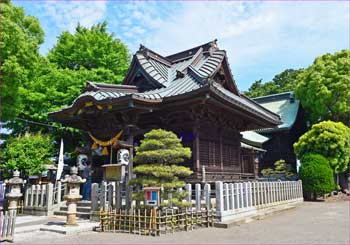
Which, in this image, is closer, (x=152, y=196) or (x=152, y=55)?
(x=152, y=196)

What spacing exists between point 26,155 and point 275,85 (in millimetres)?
46660

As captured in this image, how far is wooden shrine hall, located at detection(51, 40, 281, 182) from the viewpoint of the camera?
12938mm

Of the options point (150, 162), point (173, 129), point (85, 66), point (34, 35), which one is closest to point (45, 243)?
point (150, 162)

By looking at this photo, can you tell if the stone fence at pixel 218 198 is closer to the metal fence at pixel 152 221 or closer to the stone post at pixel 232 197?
the stone post at pixel 232 197

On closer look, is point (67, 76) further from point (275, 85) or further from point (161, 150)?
point (275, 85)

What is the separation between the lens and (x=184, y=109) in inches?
539

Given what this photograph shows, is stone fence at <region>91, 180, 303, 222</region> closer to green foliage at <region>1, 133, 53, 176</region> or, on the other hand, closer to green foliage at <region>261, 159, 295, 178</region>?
green foliage at <region>1, 133, 53, 176</region>

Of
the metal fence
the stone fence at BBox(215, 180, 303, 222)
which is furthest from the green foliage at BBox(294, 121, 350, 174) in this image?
the metal fence

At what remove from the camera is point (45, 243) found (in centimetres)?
763

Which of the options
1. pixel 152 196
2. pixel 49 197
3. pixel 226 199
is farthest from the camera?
pixel 49 197

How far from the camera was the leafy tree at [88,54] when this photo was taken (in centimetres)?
2407

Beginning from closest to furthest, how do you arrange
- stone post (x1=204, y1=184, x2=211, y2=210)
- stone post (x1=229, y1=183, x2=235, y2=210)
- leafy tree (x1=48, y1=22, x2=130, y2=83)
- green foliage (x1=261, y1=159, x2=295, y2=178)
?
stone post (x1=204, y1=184, x2=211, y2=210) → stone post (x1=229, y1=183, x2=235, y2=210) → leafy tree (x1=48, y1=22, x2=130, y2=83) → green foliage (x1=261, y1=159, x2=295, y2=178)

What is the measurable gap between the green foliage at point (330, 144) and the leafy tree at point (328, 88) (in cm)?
566

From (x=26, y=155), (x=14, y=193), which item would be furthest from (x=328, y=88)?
(x=14, y=193)
